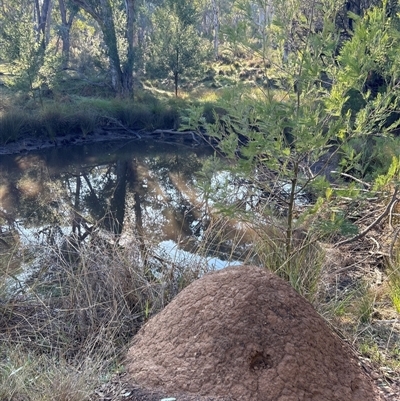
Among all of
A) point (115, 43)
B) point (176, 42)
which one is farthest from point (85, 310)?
point (115, 43)

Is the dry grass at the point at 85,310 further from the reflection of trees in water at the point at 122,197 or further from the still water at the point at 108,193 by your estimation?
the reflection of trees in water at the point at 122,197

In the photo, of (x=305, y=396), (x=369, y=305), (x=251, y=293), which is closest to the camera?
(x=305, y=396)

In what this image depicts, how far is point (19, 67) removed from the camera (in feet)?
47.5

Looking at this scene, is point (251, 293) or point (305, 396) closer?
point (305, 396)

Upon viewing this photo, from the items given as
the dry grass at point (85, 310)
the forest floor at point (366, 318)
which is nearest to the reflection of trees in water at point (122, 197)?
the forest floor at point (366, 318)

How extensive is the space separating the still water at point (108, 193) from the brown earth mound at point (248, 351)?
6.15 ft

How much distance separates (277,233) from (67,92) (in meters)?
16.8

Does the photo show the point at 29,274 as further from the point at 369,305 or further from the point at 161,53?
the point at 161,53

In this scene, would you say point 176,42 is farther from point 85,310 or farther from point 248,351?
point 248,351

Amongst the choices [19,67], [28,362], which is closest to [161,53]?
[19,67]

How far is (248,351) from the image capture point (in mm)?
2312

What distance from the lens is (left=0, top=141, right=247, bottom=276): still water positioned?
286 inches

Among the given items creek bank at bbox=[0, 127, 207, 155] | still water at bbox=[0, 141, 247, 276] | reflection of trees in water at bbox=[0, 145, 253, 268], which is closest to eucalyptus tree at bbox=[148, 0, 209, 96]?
creek bank at bbox=[0, 127, 207, 155]

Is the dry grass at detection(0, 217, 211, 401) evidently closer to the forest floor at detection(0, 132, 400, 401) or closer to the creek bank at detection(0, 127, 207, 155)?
the forest floor at detection(0, 132, 400, 401)
